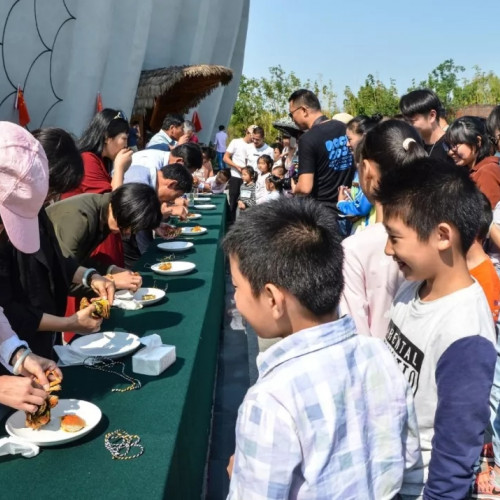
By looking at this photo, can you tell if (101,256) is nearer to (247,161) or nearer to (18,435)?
(18,435)

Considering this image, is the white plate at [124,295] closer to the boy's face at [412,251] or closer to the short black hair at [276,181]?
the boy's face at [412,251]

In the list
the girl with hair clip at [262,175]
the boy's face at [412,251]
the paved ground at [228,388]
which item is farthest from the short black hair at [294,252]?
the girl with hair clip at [262,175]

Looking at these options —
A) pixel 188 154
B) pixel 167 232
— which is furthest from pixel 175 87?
pixel 167 232

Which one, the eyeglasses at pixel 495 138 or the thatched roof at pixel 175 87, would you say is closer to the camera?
the eyeglasses at pixel 495 138

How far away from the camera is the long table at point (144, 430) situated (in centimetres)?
119

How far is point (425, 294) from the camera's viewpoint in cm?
127

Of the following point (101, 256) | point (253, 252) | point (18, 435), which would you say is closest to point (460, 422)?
point (253, 252)

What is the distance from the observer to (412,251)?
1213 millimetres

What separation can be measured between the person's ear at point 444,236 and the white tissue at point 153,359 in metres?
0.96

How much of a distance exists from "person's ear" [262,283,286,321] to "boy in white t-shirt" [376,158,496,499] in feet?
1.23

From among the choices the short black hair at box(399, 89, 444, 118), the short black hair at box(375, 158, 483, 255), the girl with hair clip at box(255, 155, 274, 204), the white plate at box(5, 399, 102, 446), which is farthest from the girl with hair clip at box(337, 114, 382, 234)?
the girl with hair clip at box(255, 155, 274, 204)

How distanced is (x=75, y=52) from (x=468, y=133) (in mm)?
6341

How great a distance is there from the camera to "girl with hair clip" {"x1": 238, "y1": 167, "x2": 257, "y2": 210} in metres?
7.30

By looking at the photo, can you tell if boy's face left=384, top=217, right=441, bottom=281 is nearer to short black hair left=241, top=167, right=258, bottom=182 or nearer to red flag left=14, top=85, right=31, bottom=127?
red flag left=14, top=85, right=31, bottom=127
